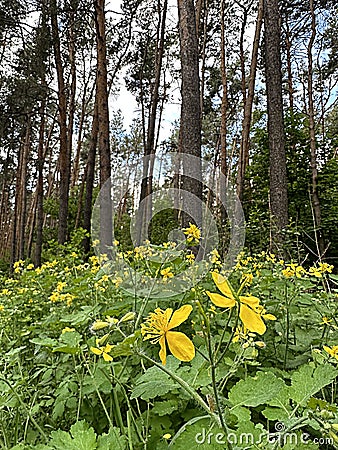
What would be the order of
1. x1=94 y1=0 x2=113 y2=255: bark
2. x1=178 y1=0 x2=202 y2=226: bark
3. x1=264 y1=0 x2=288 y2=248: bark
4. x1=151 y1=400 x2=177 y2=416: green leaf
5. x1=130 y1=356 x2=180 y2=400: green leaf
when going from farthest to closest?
1. x1=94 y1=0 x2=113 y2=255: bark
2. x1=264 y1=0 x2=288 y2=248: bark
3. x1=178 y1=0 x2=202 y2=226: bark
4. x1=151 y1=400 x2=177 y2=416: green leaf
5. x1=130 y1=356 x2=180 y2=400: green leaf

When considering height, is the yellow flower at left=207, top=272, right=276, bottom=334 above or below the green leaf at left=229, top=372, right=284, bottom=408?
above

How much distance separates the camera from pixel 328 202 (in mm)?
7734

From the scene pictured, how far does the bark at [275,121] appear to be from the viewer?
4.99 meters

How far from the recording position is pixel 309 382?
2.36ft

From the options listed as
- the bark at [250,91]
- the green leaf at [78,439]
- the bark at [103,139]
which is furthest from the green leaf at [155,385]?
the bark at [250,91]

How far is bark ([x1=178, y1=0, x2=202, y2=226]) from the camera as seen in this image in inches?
187

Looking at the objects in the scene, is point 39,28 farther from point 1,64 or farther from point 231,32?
point 231,32

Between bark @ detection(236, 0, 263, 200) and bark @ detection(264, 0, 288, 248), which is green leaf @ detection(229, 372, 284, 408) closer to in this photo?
bark @ detection(264, 0, 288, 248)

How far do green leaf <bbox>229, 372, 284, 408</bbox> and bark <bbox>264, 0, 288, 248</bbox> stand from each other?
13.5 feet

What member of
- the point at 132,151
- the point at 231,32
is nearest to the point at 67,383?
the point at 231,32

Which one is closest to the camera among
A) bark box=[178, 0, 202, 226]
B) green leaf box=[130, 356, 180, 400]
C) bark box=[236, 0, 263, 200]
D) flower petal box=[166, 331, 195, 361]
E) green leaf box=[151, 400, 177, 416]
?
flower petal box=[166, 331, 195, 361]

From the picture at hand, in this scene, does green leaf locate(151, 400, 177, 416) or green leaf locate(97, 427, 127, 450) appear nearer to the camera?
green leaf locate(97, 427, 127, 450)

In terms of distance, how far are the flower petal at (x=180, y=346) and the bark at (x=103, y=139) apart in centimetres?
580

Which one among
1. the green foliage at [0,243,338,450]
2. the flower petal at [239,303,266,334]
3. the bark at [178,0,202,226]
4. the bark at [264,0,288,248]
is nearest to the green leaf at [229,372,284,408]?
the green foliage at [0,243,338,450]
